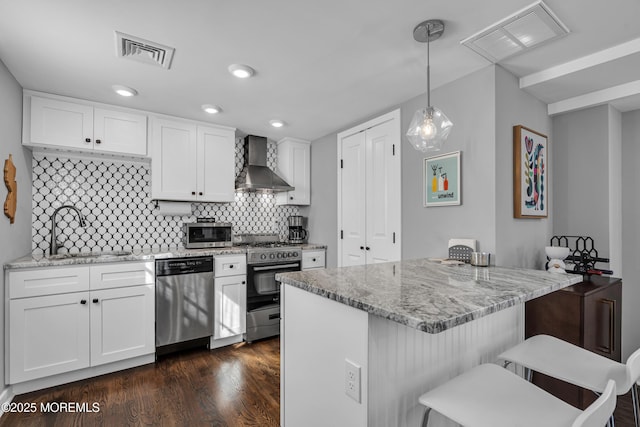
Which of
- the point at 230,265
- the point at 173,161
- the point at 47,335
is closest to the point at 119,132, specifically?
the point at 173,161

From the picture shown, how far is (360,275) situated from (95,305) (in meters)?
2.32

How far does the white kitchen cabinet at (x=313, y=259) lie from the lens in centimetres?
370

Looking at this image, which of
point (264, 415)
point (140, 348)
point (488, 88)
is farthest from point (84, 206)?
point (488, 88)

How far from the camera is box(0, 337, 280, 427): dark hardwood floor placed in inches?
79.0

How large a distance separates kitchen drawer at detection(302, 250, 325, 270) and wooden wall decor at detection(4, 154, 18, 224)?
256 centimetres

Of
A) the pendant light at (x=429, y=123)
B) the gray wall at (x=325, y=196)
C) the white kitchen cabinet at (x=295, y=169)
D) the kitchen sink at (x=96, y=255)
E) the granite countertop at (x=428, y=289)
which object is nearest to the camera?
the granite countertop at (x=428, y=289)

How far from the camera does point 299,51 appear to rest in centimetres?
202

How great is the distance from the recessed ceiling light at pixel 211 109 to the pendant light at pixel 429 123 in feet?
6.38

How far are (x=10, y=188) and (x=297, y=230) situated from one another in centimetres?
281

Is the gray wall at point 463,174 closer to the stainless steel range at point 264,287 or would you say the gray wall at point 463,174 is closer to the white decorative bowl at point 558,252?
the white decorative bowl at point 558,252

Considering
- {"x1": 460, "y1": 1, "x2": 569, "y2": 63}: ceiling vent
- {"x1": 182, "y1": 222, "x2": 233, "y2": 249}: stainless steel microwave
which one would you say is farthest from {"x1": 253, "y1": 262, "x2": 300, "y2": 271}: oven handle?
{"x1": 460, "y1": 1, "x2": 569, "y2": 63}: ceiling vent

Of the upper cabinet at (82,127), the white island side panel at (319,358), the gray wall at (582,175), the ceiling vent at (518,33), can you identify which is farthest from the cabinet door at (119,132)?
the gray wall at (582,175)

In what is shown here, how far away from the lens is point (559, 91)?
2414 millimetres

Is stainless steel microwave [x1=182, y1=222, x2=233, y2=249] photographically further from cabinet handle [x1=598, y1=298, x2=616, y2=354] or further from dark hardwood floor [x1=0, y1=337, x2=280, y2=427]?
cabinet handle [x1=598, y1=298, x2=616, y2=354]
